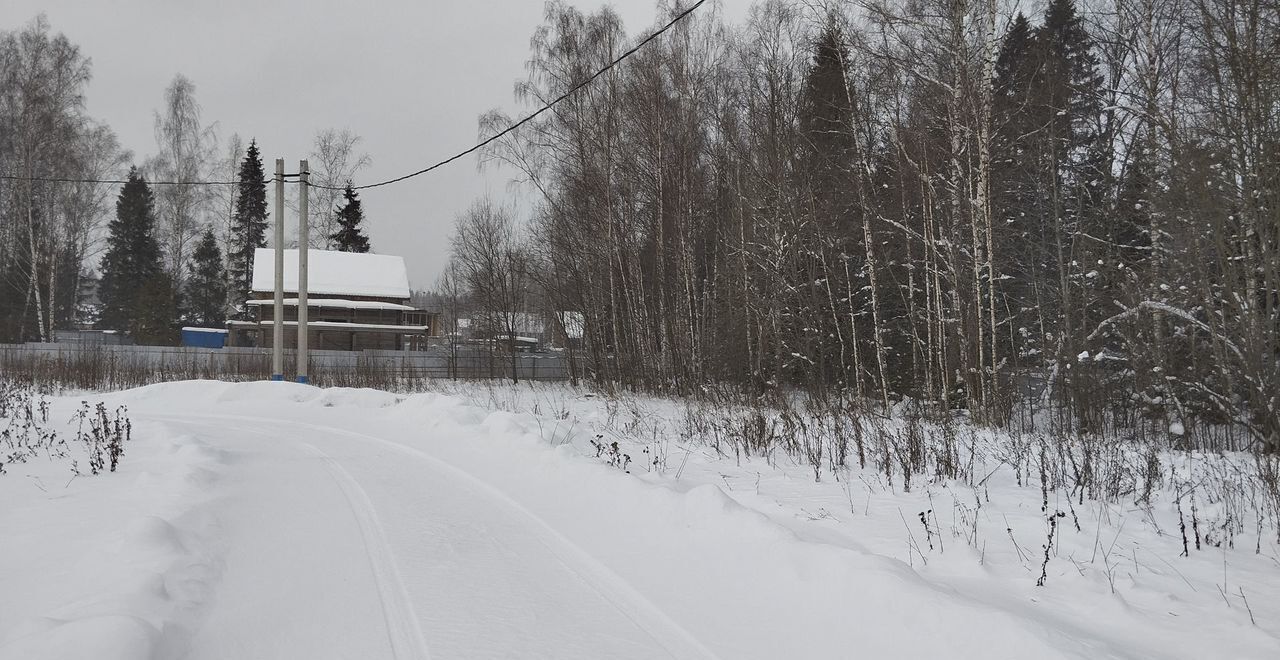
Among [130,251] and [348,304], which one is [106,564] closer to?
[348,304]

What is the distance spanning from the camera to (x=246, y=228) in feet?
160

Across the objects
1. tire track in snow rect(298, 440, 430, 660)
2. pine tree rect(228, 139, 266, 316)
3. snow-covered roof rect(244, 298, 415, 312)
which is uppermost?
pine tree rect(228, 139, 266, 316)

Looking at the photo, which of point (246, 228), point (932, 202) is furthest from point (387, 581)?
point (246, 228)

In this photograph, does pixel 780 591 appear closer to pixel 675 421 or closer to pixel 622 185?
pixel 675 421

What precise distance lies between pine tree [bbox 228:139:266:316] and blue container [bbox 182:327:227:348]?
21.2 feet

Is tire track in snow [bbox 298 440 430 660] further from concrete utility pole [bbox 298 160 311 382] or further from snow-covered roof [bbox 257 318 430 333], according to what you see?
snow-covered roof [bbox 257 318 430 333]

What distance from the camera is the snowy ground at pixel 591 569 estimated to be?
3344 mm

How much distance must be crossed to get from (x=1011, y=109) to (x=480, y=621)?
1525 centimetres

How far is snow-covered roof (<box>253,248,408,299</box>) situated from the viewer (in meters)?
41.6

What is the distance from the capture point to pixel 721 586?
4270 mm

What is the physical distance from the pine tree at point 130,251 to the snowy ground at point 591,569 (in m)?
50.2

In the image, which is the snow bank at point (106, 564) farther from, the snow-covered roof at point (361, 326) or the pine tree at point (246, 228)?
the pine tree at point (246, 228)

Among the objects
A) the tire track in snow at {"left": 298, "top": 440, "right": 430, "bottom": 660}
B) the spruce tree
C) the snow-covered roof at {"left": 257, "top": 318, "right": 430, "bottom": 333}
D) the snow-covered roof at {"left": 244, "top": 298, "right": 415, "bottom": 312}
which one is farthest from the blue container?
the tire track in snow at {"left": 298, "top": 440, "right": 430, "bottom": 660}

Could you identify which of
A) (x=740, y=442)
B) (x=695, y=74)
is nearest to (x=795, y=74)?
(x=695, y=74)
